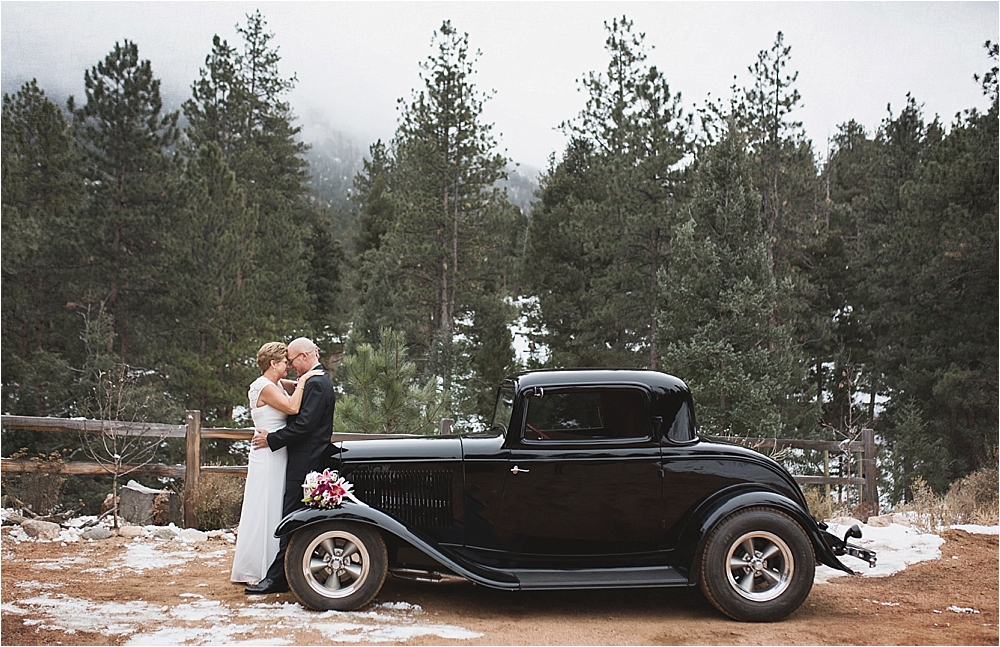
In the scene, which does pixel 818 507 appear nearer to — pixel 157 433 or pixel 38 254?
pixel 157 433

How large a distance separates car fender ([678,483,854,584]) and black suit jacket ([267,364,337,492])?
264 cm

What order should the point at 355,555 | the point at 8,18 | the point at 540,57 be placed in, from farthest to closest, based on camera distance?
the point at 540,57 → the point at 8,18 → the point at 355,555

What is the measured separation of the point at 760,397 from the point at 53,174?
757 inches

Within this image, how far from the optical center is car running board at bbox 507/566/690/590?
4875mm

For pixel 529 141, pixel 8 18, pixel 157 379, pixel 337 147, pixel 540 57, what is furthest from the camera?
pixel 337 147

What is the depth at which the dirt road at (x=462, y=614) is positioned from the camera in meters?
4.41

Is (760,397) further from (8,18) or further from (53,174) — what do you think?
(53,174)

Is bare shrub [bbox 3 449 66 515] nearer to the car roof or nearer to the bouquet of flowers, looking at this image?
the bouquet of flowers

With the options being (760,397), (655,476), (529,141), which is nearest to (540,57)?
(529,141)

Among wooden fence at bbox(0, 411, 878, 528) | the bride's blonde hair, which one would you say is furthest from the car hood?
wooden fence at bbox(0, 411, 878, 528)

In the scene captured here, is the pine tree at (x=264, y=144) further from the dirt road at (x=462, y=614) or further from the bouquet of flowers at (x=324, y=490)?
the bouquet of flowers at (x=324, y=490)

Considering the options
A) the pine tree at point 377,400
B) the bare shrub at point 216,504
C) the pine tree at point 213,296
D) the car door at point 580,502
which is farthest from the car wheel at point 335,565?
the pine tree at point 213,296

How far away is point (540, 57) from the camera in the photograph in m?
25.4

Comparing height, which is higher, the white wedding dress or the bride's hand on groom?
the bride's hand on groom
